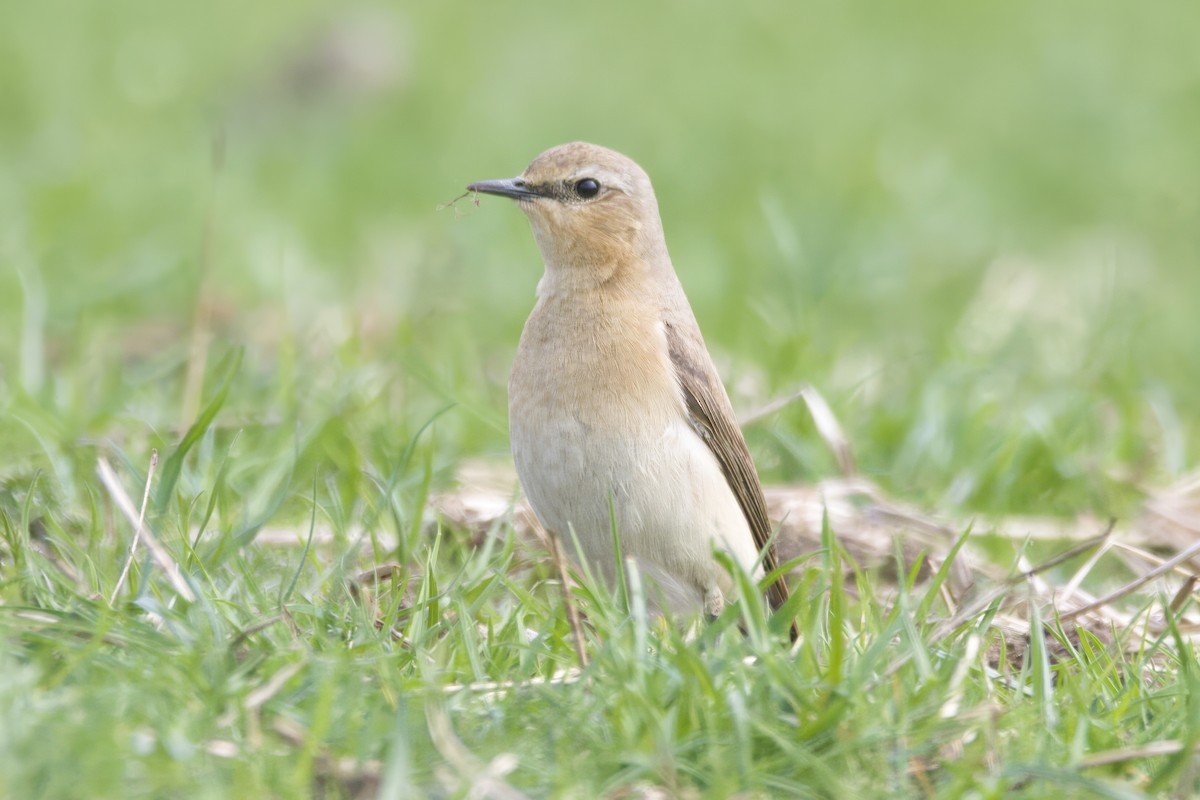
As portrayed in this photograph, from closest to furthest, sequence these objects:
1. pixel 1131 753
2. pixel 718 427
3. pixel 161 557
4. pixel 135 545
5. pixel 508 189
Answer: pixel 1131 753, pixel 161 557, pixel 135 545, pixel 718 427, pixel 508 189

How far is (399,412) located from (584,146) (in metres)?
1.53

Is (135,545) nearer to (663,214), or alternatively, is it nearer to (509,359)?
(509,359)

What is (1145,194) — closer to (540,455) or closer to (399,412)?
(399,412)

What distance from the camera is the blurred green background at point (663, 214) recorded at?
20.4 feet

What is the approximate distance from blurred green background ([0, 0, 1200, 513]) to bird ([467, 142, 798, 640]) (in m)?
0.91

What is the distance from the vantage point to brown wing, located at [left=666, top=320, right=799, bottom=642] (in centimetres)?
491

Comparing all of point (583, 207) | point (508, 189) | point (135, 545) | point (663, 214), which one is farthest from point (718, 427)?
point (663, 214)

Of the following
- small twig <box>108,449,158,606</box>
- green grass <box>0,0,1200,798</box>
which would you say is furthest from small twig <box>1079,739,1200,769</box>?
small twig <box>108,449,158,606</box>

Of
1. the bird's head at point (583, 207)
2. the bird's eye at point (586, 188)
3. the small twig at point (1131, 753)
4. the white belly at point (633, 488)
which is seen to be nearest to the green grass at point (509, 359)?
the small twig at point (1131, 753)

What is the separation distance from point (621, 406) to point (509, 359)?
8.98 ft

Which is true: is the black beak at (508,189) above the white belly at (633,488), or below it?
above

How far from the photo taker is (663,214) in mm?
10641

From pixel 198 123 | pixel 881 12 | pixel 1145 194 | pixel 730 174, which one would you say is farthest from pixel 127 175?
pixel 881 12

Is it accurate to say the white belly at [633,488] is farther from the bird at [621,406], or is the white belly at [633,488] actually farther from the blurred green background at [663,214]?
the blurred green background at [663,214]
